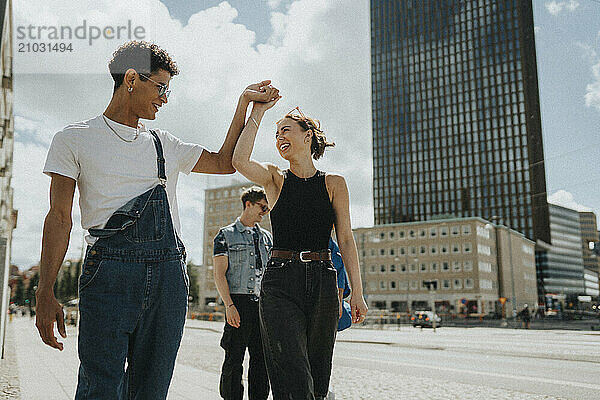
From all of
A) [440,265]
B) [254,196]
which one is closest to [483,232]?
[440,265]

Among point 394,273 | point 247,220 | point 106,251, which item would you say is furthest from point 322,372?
point 394,273

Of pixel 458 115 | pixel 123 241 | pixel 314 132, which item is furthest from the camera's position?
pixel 458 115

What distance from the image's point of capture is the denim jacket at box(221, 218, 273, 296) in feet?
16.9

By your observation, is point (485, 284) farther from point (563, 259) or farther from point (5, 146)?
point (5, 146)

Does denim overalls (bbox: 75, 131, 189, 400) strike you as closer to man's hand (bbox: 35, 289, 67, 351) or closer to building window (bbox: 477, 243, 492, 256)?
man's hand (bbox: 35, 289, 67, 351)

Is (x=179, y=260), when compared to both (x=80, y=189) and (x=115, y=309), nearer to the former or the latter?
(x=115, y=309)

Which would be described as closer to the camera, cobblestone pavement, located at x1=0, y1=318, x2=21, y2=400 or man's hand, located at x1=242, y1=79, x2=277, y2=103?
man's hand, located at x1=242, y1=79, x2=277, y2=103

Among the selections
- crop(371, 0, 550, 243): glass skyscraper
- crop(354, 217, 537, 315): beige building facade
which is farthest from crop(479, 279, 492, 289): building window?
crop(371, 0, 550, 243): glass skyscraper

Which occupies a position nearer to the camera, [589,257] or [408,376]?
[408,376]

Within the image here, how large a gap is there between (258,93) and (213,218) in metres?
129

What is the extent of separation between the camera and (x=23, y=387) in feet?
26.8

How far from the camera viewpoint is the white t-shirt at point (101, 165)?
232cm

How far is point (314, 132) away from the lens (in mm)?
3854

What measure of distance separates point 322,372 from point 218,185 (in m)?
127
